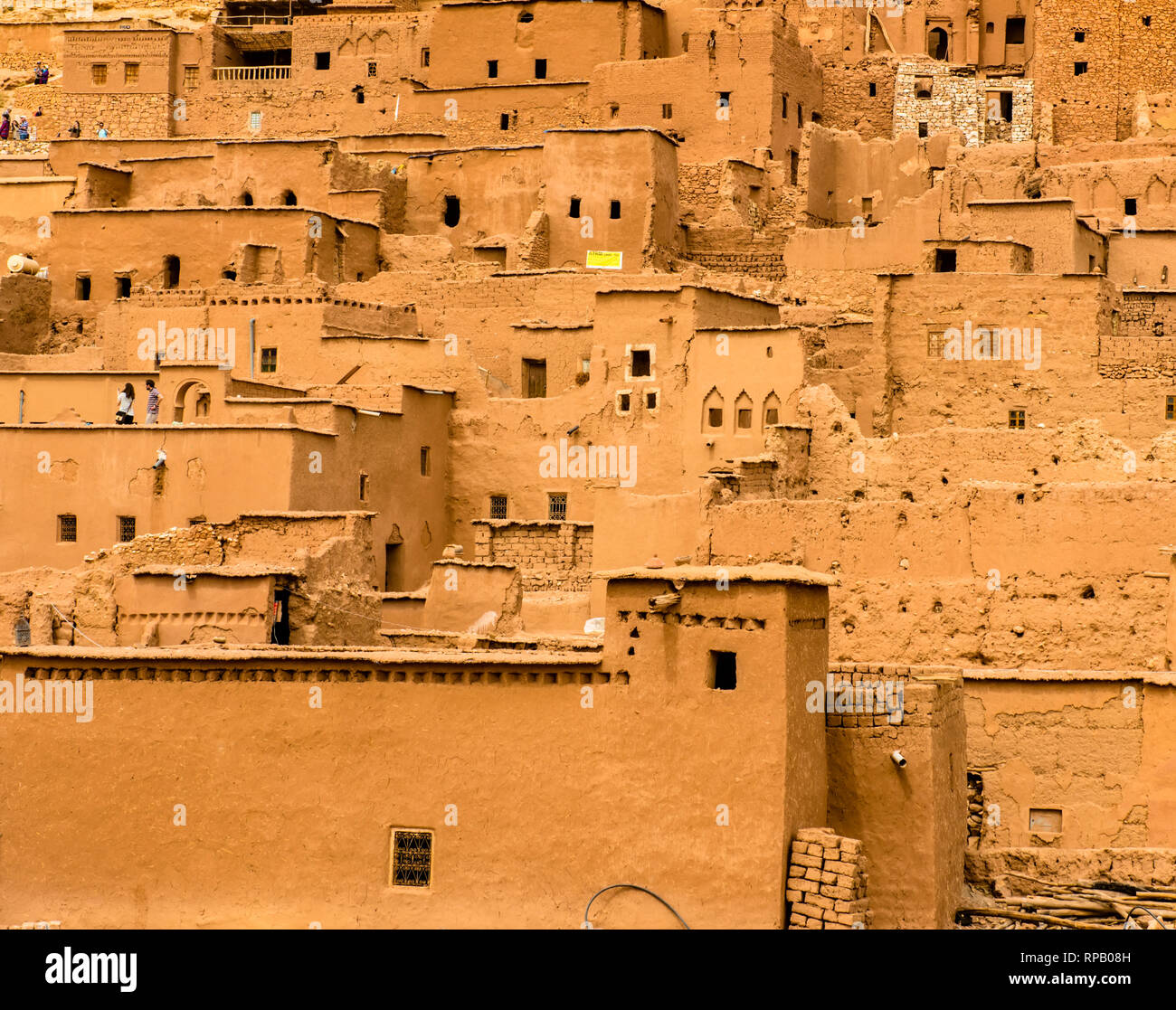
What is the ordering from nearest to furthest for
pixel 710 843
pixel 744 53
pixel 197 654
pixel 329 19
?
pixel 710 843, pixel 197 654, pixel 744 53, pixel 329 19

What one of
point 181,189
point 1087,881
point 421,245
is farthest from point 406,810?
point 181,189

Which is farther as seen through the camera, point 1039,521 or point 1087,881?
point 1039,521

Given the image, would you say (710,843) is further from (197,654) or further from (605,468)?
(605,468)

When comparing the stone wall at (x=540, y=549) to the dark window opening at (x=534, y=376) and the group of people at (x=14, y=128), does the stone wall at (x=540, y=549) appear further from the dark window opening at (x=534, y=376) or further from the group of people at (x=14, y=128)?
the group of people at (x=14, y=128)

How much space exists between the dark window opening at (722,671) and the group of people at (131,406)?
1695 centimetres

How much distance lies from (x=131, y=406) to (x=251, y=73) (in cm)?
1777

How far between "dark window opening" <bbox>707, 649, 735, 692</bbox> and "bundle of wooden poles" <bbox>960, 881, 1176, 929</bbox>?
3.30 m

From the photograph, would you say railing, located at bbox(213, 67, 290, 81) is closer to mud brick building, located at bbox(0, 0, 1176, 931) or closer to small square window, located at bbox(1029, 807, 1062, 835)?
mud brick building, located at bbox(0, 0, 1176, 931)

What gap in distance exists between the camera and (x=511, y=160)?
39.5 m

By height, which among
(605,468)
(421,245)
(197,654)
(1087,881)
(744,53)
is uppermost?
(744,53)

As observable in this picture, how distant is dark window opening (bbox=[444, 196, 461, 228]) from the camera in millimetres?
40219

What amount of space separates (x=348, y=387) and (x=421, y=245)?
7924 millimetres

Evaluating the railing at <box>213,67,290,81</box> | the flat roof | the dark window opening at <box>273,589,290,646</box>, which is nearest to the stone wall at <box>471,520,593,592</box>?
the dark window opening at <box>273,589,290,646</box>

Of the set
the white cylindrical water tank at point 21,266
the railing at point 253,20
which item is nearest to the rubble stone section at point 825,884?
the white cylindrical water tank at point 21,266
